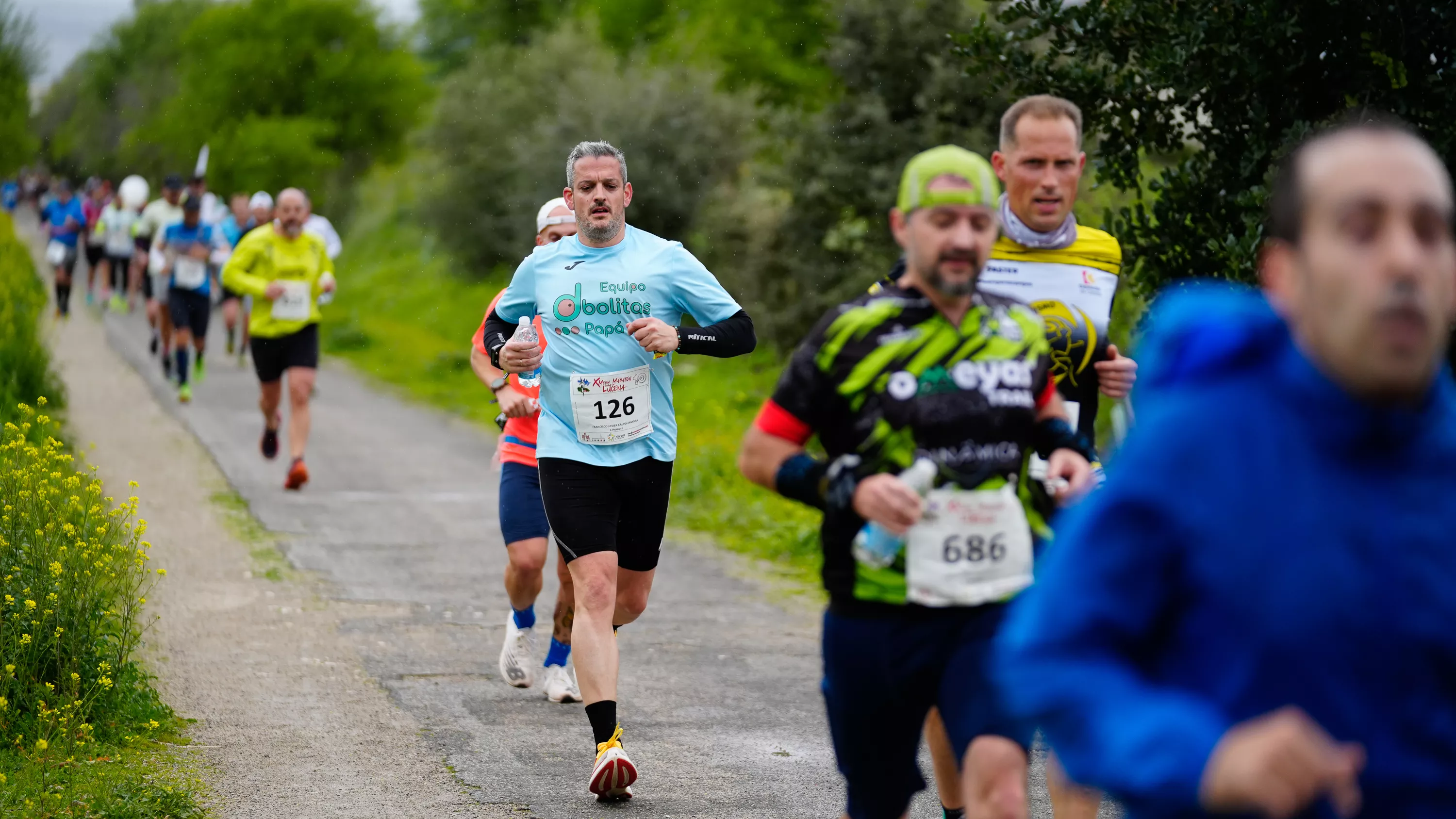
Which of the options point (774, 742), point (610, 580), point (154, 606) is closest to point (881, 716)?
point (610, 580)

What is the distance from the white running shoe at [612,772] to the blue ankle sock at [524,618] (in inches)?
66.8

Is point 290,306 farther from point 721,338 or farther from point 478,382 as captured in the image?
point 478,382

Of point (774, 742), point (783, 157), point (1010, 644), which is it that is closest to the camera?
point (1010, 644)

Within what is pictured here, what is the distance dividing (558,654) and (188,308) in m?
11.7

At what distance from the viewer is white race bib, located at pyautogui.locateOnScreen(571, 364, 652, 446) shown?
6141mm

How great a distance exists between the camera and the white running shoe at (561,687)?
740 centimetres

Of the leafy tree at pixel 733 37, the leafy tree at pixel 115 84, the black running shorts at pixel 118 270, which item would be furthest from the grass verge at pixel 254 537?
the leafy tree at pixel 115 84

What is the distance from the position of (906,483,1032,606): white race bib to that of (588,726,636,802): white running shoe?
2.24m

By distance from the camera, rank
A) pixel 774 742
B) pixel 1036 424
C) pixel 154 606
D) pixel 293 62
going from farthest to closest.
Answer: pixel 293 62, pixel 154 606, pixel 774 742, pixel 1036 424

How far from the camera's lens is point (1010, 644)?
225 cm

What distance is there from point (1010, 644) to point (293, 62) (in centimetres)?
5760


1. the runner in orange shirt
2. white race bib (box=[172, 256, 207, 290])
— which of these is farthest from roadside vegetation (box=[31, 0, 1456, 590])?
white race bib (box=[172, 256, 207, 290])

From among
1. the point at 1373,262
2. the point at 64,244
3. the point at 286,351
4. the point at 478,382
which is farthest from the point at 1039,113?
the point at 64,244

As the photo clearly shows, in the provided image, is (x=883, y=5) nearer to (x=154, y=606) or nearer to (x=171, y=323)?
(x=171, y=323)
